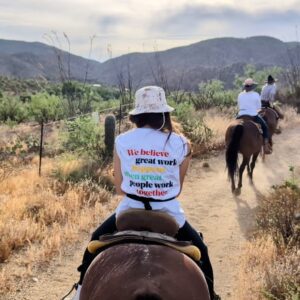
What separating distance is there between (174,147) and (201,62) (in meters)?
139

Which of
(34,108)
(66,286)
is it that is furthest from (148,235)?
(34,108)

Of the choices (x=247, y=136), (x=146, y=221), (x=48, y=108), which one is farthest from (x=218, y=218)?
(x=48, y=108)

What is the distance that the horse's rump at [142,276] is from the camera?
265cm

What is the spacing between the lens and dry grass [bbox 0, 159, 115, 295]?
6207 millimetres

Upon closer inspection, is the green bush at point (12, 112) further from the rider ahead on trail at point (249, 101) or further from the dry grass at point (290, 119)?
the rider ahead on trail at point (249, 101)

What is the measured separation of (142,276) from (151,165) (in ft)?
2.84

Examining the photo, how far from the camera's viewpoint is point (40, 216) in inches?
289

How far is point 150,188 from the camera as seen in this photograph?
10.9 feet

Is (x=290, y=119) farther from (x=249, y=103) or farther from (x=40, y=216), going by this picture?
(x=40, y=216)

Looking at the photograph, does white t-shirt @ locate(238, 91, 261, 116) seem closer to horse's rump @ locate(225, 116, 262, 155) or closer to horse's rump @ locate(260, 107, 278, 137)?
Answer: horse's rump @ locate(225, 116, 262, 155)

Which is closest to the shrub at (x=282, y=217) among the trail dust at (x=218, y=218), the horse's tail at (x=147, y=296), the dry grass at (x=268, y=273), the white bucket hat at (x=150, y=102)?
the dry grass at (x=268, y=273)

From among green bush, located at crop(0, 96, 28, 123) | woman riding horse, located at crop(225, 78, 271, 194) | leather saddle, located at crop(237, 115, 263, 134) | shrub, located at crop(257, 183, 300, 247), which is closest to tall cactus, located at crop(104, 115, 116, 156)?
woman riding horse, located at crop(225, 78, 271, 194)

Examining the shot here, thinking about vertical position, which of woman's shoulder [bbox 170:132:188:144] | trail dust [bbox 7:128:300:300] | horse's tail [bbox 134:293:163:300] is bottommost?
trail dust [bbox 7:128:300:300]

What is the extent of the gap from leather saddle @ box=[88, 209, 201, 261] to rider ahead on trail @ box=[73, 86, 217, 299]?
13 centimetres
